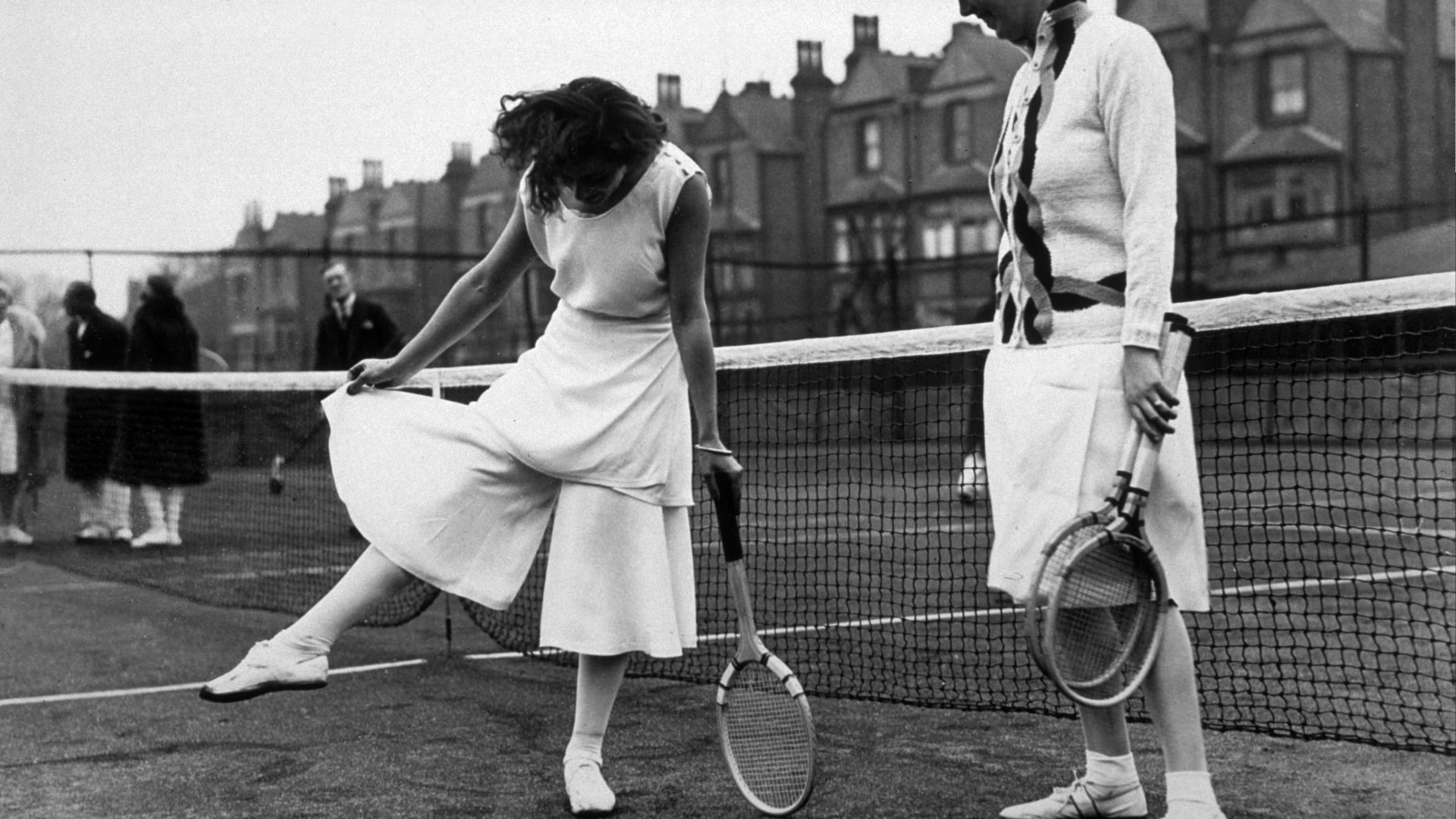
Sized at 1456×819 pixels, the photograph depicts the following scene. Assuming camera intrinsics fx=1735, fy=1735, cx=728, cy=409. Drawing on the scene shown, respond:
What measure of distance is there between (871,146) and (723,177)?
117 inches

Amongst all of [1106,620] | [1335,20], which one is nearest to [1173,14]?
[1335,20]

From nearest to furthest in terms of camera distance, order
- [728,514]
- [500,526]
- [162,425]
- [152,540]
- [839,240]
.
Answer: [728,514]
[500,526]
[152,540]
[162,425]
[839,240]

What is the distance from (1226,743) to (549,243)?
237 centimetres

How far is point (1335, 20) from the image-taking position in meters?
29.8

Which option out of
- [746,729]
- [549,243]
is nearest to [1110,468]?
[746,729]

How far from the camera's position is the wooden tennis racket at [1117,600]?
333cm

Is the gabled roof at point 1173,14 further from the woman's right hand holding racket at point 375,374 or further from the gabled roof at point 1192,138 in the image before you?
the woman's right hand holding racket at point 375,374

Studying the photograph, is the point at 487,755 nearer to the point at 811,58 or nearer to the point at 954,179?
the point at 954,179

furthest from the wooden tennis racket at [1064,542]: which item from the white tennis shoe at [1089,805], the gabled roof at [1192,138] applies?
the gabled roof at [1192,138]

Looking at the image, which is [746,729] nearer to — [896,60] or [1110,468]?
[1110,468]

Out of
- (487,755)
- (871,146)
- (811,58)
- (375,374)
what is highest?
(811,58)

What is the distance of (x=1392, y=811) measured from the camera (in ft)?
13.2

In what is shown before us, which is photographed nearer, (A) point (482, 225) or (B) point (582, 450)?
(B) point (582, 450)

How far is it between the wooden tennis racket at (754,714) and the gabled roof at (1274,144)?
26.5m
